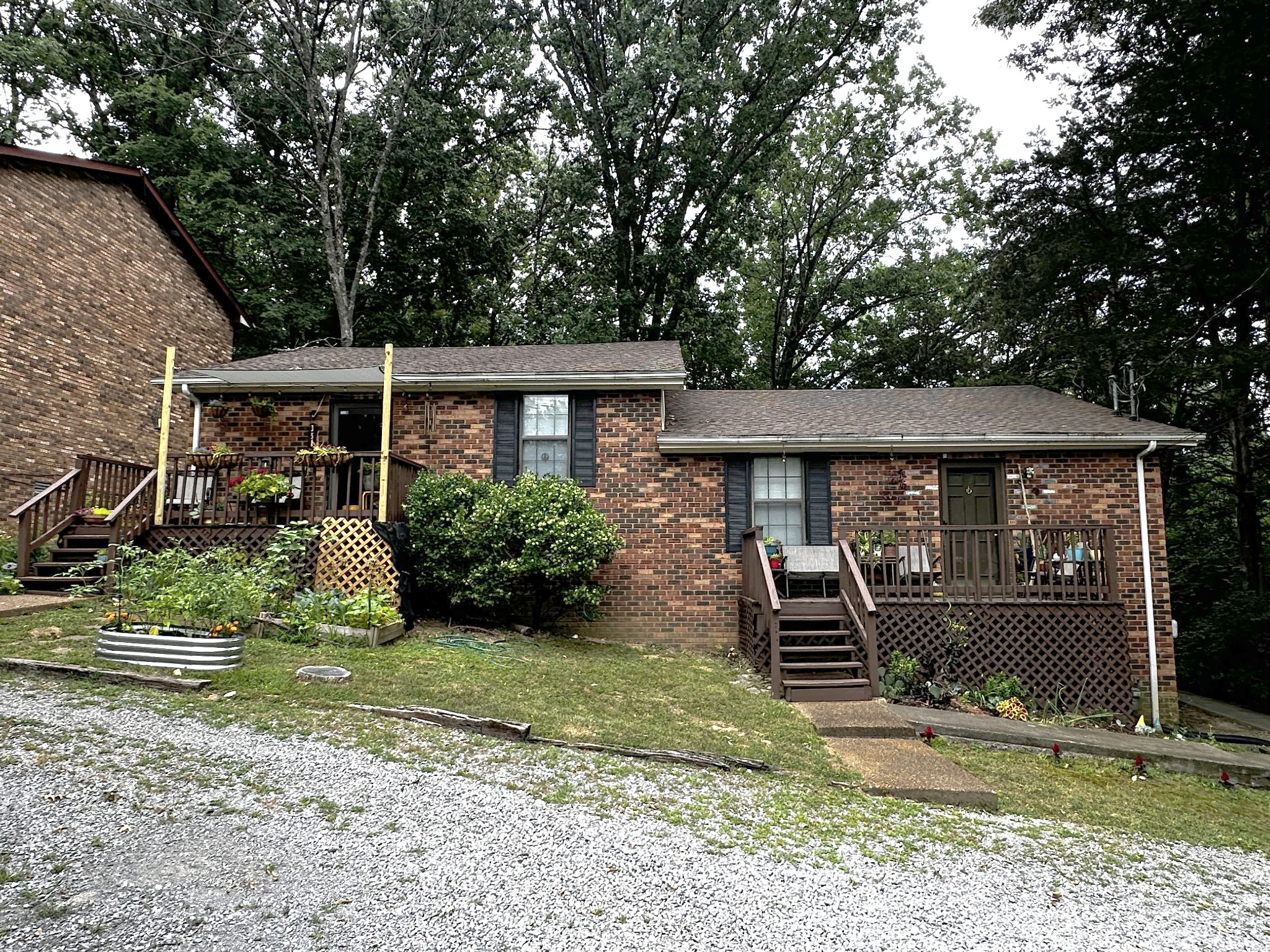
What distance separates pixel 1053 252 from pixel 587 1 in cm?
1436

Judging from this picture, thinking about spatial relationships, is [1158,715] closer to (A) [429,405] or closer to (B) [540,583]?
(B) [540,583]

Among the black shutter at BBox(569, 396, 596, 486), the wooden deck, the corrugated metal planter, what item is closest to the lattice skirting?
the wooden deck

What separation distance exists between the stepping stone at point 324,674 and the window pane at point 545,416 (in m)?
5.46

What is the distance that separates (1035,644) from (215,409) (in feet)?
39.6

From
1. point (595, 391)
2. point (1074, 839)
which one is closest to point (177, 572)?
point (595, 391)

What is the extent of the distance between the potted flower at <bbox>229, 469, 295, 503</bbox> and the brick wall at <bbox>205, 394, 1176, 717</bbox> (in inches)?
81.0

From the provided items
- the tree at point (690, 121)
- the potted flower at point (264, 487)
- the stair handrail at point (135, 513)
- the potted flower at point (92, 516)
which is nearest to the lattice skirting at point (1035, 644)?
the potted flower at point (264, 487)

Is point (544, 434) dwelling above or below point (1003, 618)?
above

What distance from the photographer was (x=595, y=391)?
1095cm

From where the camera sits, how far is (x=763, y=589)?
8.71 m

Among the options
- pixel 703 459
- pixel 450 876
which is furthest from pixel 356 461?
pixel 450 876

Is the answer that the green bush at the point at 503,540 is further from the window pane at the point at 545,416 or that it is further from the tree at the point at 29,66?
the tree at the point at 29,66

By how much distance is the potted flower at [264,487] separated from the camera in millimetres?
9234

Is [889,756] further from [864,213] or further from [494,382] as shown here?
[864,213]
